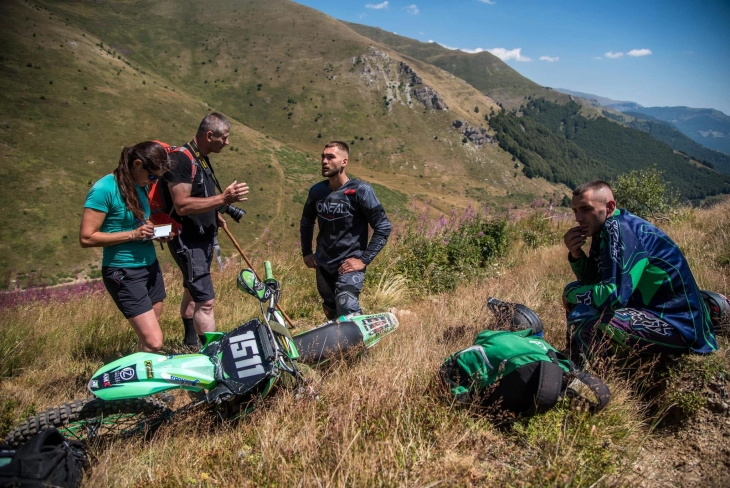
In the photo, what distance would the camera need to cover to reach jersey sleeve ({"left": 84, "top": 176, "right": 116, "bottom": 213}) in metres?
3.15

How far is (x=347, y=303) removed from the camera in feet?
12.7

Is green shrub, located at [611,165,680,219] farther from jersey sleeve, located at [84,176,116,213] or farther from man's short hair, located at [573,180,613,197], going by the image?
jersey sleeve, located at [84,176,116,213]

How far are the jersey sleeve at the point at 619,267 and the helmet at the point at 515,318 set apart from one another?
737 millimetres

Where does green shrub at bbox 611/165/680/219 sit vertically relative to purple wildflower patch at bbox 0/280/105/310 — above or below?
above

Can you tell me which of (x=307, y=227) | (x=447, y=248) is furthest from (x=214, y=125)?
(x=447, y=248)

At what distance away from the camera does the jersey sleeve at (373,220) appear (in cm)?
401

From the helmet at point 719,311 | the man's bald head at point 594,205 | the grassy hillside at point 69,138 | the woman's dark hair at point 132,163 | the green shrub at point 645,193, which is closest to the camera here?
the man's bald head at point 594,205

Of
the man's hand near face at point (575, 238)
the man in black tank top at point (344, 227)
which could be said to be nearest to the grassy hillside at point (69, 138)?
the man in black tank top at point (344, 227)

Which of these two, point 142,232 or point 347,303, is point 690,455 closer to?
point 347,303

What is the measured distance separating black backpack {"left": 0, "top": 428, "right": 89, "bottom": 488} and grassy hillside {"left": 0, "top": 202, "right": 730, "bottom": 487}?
0.18 metres

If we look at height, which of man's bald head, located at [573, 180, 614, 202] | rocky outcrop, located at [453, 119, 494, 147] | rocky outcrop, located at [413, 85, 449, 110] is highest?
rocky outcrop, located at [413, 85, 449, 110]

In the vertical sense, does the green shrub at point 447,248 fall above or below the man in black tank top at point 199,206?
below

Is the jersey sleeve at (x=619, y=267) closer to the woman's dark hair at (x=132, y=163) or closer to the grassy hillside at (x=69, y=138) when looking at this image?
the woman's dark hair at (x=132, y=163)

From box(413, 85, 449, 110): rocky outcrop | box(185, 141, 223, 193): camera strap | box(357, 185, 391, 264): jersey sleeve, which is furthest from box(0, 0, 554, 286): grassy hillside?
box(357, 185, 391, 264): jersey sleeve
